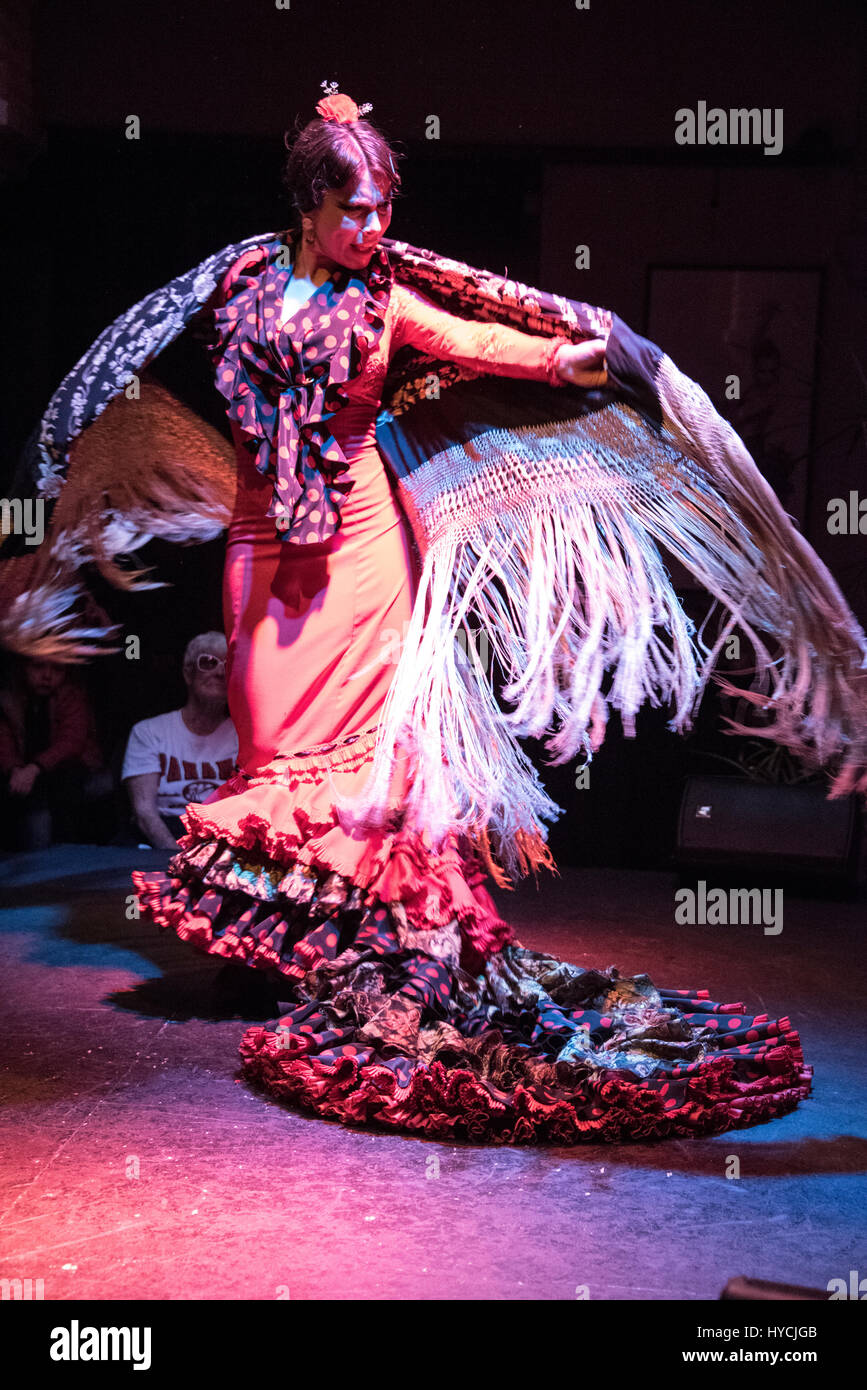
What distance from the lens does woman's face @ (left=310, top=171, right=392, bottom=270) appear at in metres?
2.67

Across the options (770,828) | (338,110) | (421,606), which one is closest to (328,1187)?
(421,606)

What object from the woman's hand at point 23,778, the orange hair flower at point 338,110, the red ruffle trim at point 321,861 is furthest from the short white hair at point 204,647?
the orange hair flower at point 338,110

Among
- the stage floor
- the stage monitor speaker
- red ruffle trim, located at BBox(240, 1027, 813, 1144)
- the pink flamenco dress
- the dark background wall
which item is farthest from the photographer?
the dark background wall

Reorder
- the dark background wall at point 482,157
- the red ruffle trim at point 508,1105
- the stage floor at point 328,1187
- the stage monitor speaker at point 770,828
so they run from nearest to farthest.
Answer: the stage floor at point 328,1187
the red ruffle trim at point 508,1105
the stage monitor speaker at point 770,828
the dark background wall at point 482,157

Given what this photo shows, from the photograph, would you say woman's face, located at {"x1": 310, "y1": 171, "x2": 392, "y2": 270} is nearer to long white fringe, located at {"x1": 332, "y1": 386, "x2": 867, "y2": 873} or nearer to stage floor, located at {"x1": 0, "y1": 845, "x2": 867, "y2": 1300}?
long white fringe, located at {"x1": 332, "y1": 386, "x2": 867, "y2": 873}

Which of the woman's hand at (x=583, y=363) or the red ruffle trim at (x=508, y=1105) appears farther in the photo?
the woman's hand at (x=583, y=363)

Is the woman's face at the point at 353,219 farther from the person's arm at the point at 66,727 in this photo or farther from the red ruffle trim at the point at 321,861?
the person's arm at the point at 66,727

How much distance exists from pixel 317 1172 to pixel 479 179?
362 centimetres

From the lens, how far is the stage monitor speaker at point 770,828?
4.44m

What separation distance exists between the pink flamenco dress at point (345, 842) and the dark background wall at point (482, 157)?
204cm

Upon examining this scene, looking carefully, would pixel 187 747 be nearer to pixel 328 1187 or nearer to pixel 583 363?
pixel 583 363

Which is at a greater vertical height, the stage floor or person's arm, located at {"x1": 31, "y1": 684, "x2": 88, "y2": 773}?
person's arm, located at {"x1": 31, "y1": 684, "x2": 88, "y2": 773}

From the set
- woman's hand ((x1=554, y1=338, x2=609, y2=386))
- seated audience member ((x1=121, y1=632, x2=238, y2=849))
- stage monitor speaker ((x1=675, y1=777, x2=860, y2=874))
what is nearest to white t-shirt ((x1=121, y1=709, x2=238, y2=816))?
seated audience member ((x1=121, y1=632, x2=238, y2=849))

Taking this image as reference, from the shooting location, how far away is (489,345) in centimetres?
277
